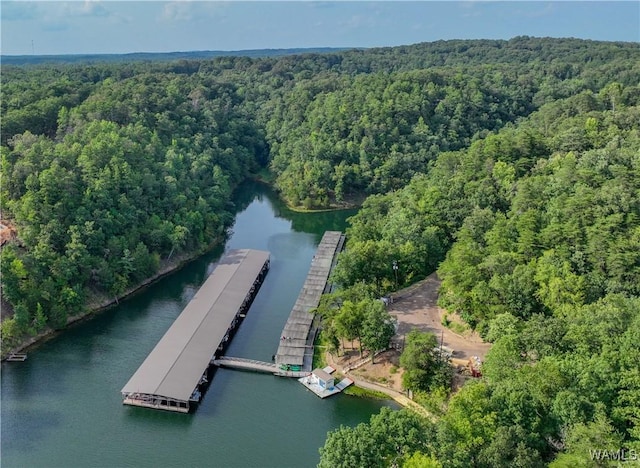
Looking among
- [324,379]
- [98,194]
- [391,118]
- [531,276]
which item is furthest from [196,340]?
[391,118]

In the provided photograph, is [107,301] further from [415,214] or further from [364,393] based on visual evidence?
[415,214]

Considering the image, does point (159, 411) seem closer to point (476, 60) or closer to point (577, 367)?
point (577, 367)

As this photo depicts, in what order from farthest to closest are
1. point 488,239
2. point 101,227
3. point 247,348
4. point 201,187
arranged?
point 201,187 → point 101,227 → point 488,239 → point 247,348

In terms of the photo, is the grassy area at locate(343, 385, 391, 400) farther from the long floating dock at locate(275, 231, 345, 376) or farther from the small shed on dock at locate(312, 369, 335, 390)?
the long floating dock at locate(275, 231, 345, 376)

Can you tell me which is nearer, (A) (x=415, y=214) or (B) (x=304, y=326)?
(B) (x=304, y=326)

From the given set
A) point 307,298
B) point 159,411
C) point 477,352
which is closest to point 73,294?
point 159,411

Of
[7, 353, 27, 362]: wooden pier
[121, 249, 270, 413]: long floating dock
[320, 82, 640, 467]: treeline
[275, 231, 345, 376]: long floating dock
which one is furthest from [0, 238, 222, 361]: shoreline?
[320, 82, 640, 467]: treeline
